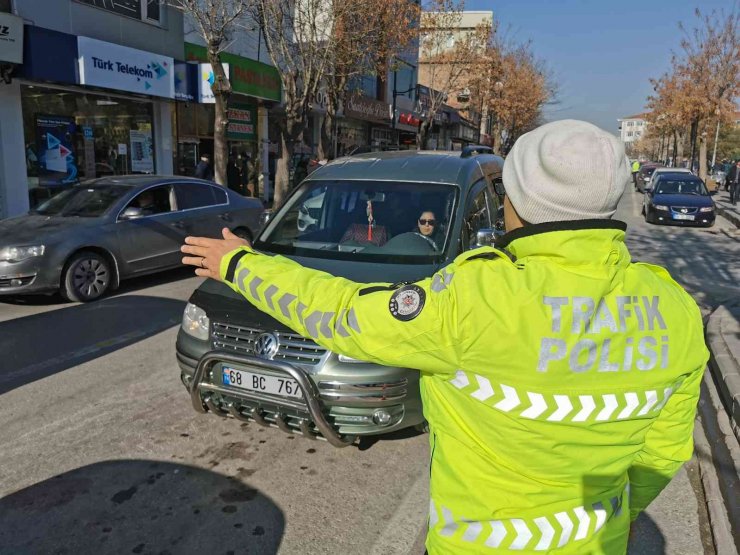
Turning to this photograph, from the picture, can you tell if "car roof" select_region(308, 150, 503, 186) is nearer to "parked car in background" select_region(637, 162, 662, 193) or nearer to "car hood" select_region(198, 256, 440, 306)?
"car hood" select_region(198, 256, 440, 306)

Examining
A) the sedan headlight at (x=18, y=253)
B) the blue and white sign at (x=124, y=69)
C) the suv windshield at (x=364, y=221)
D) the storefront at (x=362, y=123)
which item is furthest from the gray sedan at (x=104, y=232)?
the storefront at (x=362, y=123)

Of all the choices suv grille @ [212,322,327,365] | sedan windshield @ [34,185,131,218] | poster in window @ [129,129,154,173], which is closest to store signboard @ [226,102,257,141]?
poster in window @ [129,129,154,173]

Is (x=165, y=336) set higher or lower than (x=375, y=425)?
lower

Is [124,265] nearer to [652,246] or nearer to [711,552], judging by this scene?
[711,552]

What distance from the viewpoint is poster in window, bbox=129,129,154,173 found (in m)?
15.5

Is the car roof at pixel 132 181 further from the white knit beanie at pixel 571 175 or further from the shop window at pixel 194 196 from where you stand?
the white knit beanie at pixel 571 175

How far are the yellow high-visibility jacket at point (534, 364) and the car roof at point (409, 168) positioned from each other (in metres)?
3.66

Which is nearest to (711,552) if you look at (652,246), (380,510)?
(380,510)

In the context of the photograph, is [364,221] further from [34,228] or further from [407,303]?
[34,228]

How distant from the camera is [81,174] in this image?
14164 mm

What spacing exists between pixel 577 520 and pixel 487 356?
16.9 inches

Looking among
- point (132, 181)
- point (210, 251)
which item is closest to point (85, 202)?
point (132, 181)

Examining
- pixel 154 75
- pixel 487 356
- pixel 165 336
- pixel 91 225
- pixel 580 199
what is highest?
pixel 154 75

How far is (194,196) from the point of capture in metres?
9.43
